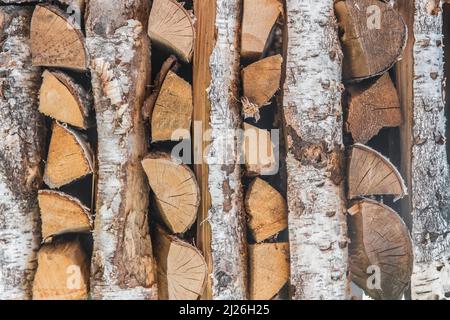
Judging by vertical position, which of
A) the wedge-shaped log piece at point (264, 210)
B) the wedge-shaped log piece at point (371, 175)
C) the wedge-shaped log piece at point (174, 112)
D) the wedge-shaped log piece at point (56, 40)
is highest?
the wedge-shaped log piece at point (56, 40)

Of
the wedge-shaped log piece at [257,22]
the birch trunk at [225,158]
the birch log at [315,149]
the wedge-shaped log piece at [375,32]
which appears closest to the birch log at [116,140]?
the birch trunk at [225,158]

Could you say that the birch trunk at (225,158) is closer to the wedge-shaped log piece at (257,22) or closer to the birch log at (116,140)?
the wedge-shaped log piece at (257,22)

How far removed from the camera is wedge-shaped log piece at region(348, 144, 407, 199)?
5.66 feet

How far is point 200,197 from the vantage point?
172 centimetres

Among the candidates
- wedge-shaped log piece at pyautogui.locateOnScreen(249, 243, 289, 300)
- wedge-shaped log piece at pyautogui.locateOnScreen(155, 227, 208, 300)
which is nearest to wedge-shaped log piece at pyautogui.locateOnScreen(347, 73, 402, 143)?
wedge-shaped log piece at pyautogui.locateOnScreen(249, 243, 289, 300)

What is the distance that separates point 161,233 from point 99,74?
682mm

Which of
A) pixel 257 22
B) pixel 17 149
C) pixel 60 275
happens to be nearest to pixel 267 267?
pixel 60 275

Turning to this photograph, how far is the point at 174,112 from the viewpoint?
1690mm

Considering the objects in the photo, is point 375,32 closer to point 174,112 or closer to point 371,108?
point 371,108

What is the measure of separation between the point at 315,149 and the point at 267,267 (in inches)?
20.5

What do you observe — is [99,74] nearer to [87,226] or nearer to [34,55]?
[34,55]

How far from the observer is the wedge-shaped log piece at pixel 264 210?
5.77 ft

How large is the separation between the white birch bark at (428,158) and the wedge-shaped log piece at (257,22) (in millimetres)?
598
